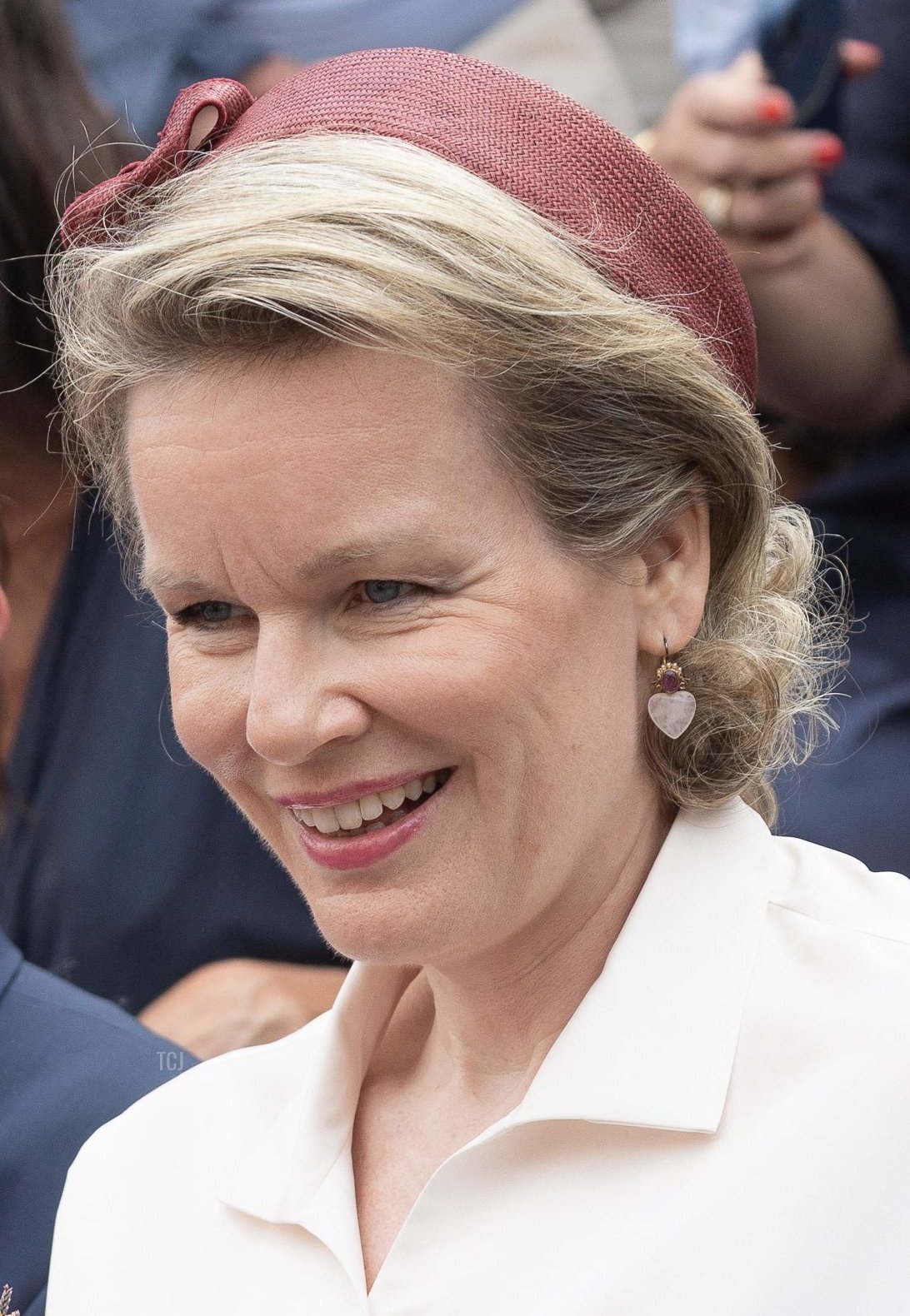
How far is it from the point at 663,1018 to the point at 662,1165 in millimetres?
147

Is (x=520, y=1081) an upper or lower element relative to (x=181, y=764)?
upper

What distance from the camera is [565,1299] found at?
65.4 inches

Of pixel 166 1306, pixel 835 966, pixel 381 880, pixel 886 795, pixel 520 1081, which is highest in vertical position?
pixel 381 880

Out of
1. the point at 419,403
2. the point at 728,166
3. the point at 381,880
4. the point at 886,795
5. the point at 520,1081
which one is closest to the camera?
the point at 419,403

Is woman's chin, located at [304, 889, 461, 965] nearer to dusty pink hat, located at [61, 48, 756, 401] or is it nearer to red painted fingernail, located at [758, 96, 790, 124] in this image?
dusty pink hat, located at [61, 48, 756, 401]

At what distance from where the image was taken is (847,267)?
328 centimetres

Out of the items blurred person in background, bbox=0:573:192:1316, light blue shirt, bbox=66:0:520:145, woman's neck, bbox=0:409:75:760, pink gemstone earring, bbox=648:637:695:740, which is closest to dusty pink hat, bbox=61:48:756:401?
pink gemstone earring, bbox=648:637:695:740

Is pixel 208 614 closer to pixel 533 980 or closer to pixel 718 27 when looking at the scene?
pixel 533 980

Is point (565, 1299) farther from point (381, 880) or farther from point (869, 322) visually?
point (869, 322)

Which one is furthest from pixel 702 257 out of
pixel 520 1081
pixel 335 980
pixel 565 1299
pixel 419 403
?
pixel 335 980

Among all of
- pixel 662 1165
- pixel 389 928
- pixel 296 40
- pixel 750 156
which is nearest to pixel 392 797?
pixel 389 928

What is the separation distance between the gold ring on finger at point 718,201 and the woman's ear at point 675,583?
1.54 meters

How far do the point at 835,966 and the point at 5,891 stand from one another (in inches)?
80.0

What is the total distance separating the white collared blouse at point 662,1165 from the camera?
1594mm
